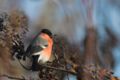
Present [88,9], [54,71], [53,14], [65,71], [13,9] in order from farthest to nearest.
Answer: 1. [53,14]
2. [13,9]
3. [54,71]
4. [65,71]
5. [88,9]

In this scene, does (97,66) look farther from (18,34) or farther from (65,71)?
(18,34)

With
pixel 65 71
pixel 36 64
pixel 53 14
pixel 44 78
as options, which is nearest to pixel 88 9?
pixel 65 71

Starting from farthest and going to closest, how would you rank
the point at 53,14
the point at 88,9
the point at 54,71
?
the point at 53,14 → the point at 54,71 → the point at 88,9

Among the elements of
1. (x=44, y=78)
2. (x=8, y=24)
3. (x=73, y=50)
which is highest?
(x=8, y=24)

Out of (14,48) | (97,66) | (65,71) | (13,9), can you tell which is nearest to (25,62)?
(14,48)

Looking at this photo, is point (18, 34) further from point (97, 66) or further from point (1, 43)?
point (97, 66)

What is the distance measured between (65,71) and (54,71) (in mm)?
133

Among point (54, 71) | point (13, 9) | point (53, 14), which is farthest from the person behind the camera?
point (53, 14)

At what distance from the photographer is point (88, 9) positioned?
1.10 meters

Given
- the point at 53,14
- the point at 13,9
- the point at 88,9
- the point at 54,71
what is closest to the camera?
the point at 88,9

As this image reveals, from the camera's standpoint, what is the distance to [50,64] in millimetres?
1588

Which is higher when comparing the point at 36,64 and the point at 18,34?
the point at 18,34

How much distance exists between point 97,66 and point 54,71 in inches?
7.4

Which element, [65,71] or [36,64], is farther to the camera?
[36,64]
